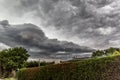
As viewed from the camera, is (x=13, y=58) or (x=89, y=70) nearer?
(x=89, y=70)

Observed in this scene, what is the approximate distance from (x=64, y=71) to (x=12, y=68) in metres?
67.7

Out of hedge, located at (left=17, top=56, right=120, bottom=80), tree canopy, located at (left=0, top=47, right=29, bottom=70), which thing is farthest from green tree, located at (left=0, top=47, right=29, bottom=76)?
hedge, located at (left=17, top=56, right=120, bottom=80)

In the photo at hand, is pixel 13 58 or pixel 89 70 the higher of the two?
pixel 13 58

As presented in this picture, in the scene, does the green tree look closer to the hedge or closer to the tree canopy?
the tree canopy

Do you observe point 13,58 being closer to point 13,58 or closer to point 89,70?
point 13,58

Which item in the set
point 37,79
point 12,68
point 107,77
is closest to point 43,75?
point 37,79

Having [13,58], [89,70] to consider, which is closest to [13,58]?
[13,58]

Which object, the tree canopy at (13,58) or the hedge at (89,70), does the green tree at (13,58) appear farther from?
the hedge at (89,70)

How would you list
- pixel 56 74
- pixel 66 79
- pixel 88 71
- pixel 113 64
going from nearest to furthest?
pixel 113 64
pixel 88 71
pixel 66 79
pixel 56 74

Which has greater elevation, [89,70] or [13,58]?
[13,58]

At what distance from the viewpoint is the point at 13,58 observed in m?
86.9

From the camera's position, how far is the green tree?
278 feet

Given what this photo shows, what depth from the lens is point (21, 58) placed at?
88.2 metres

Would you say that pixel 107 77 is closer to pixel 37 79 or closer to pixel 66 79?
pixel 66 79
